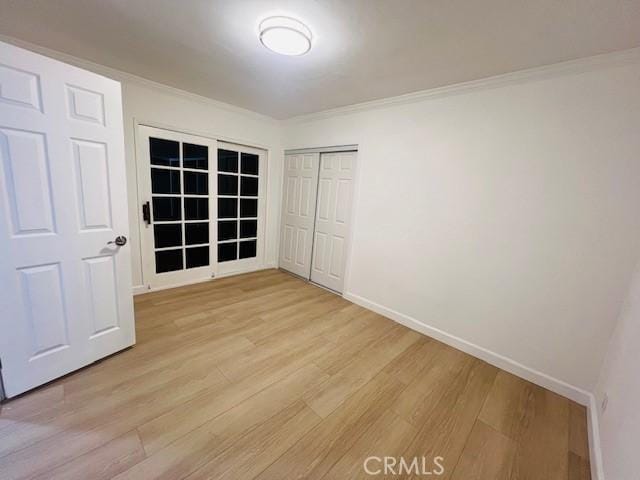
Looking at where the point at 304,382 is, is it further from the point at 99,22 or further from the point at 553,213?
the point at 99,22

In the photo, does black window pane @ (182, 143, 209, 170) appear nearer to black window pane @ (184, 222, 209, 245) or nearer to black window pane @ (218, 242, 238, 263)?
black window pane @ (184, 222, 209, 245)

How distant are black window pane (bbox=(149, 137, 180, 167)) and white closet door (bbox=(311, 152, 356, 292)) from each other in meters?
1.85

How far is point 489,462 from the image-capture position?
137 centimetres

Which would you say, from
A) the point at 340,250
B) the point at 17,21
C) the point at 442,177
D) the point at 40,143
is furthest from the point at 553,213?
the point at 17,21

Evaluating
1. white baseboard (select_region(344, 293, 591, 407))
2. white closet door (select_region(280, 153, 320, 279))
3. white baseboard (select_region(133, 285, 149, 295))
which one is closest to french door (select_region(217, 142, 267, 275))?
white closet door (select_region(280, 153, 320, 279))

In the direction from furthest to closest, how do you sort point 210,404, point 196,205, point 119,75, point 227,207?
point 227,207 → point 196,205 → point 119,75 → point 210,404

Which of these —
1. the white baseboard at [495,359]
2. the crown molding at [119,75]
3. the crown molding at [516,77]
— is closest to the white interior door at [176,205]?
the crown molding at [119,75]

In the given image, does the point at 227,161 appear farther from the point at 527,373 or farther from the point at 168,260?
the point at 527,373

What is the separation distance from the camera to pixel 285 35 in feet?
5.38

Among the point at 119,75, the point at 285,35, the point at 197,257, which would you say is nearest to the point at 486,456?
the point at 285,35

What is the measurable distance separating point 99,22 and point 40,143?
977mm

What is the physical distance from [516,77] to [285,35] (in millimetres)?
1780

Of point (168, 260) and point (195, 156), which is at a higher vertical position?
point (195, 156)

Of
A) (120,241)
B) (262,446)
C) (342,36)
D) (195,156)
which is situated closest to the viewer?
(262,446)
